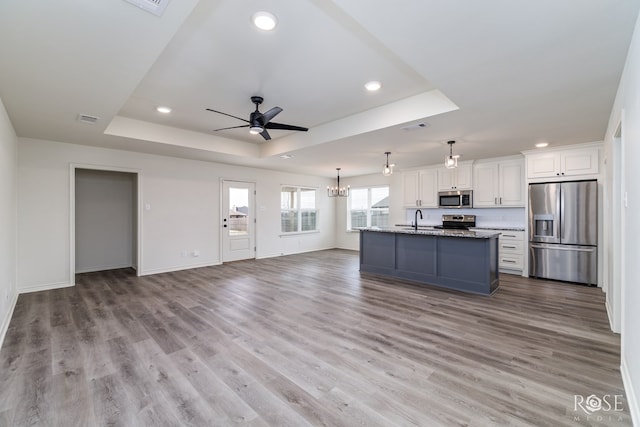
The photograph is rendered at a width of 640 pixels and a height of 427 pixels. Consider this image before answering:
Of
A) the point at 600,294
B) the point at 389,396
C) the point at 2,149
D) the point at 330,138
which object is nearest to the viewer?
the point at 389,396

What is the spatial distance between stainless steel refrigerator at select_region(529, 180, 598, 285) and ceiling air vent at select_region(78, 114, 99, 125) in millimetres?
7164

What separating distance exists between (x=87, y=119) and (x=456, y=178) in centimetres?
683

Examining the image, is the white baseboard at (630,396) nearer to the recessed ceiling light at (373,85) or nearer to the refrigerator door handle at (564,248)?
the recessed ceiling light at (373,85)

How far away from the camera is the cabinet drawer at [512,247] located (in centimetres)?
564

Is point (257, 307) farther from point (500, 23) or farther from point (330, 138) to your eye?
point (500, 23)

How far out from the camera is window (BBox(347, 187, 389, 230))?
8789mm

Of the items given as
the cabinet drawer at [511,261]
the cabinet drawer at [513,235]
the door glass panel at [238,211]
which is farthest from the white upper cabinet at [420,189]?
the door glass panel at [238,211]

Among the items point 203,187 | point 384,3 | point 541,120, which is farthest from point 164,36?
point 203,187

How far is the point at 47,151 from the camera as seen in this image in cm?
475

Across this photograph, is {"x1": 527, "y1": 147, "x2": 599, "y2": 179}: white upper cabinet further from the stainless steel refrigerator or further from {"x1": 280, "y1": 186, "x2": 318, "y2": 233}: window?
{"x1": 280, "y1": 186, "x2": 318, "y2": 233}: window

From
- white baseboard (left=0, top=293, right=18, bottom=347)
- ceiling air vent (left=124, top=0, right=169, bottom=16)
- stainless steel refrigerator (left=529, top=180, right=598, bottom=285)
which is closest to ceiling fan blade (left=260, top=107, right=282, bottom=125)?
ceiling air vent (left=124, top=0, right=169, bottom=16)

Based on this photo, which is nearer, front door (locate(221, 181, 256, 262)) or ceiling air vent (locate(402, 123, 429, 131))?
ceiling air vent (locate(402, 123, 429, 131))

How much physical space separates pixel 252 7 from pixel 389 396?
293 centimetres

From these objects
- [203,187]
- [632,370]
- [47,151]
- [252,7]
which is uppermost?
[252,7]
